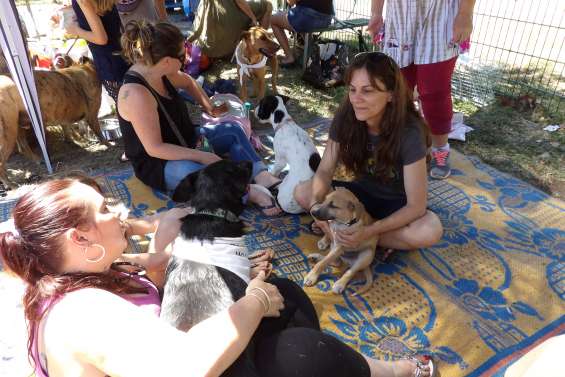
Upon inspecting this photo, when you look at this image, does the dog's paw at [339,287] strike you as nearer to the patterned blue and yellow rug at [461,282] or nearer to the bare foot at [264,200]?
the patterned blue and yellow rug at [461,282]

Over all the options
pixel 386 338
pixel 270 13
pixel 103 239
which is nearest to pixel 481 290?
pixel 386 338

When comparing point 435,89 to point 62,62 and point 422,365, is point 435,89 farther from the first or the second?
point 62,62

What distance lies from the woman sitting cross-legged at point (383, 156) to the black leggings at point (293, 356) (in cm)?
106

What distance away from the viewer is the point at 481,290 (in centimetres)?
263

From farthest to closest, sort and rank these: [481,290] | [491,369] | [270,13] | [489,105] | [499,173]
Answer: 1. [270,13]
2. [489,105]
3. [499,173]
4. [481,290]
5. [491,369]

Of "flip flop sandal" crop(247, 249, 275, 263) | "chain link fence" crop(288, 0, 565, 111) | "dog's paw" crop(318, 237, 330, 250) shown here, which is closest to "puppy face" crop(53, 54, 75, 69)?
"flip flop sandal" crop(247, 249, 275, 263)

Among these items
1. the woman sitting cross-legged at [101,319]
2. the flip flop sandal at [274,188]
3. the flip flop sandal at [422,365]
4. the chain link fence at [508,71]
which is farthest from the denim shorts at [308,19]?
the woman sitting cross-legged at [101,319]

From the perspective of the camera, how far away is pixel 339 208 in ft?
8.50

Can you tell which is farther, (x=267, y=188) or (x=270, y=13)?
(x=270, y=13)

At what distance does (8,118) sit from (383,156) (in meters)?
3.60

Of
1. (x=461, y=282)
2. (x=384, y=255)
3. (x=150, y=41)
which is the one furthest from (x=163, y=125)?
(x=461, y=282)

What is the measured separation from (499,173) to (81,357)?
3913 millimetres

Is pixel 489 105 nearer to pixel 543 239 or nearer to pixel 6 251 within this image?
pixel 543 239

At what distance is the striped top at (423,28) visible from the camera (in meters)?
3.41
